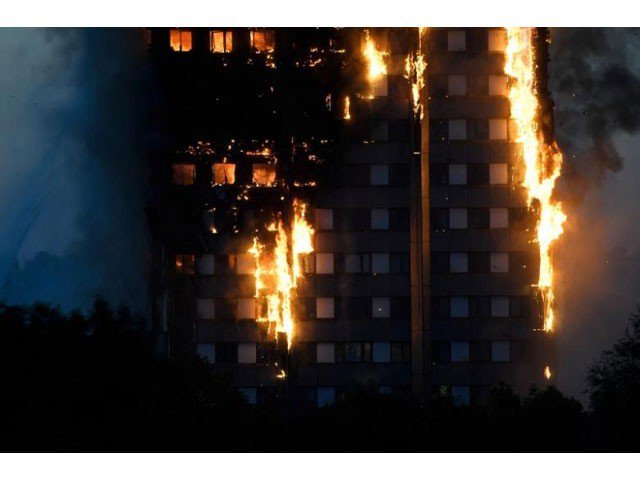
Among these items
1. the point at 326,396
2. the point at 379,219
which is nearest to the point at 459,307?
the point at 379,219

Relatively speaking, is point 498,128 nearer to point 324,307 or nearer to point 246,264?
point 324,307

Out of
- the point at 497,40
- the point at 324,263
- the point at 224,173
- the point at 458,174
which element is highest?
the point at 497,40

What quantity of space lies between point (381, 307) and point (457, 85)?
18.2 feet

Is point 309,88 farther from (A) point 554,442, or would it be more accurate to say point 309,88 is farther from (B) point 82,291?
(A) point 554,442

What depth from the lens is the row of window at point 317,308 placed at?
4272 centimetres

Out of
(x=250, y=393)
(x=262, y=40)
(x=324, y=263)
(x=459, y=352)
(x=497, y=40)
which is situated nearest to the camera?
(x=262, y=40)

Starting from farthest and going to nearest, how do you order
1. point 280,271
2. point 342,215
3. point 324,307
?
point 342,215
point 324,307
point 280,271

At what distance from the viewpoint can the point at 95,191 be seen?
131 ft

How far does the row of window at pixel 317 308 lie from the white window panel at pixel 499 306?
2.10m

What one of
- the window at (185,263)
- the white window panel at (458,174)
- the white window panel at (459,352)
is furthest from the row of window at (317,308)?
the white window panel at (458,174)

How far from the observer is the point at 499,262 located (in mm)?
44469

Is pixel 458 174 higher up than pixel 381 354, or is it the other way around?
pixel 458 174

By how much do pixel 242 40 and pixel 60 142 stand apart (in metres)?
5.27

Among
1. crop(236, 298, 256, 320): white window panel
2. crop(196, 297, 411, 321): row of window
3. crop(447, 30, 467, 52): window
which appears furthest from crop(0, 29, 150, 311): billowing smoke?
crop(447, 30, 467, 52): window
